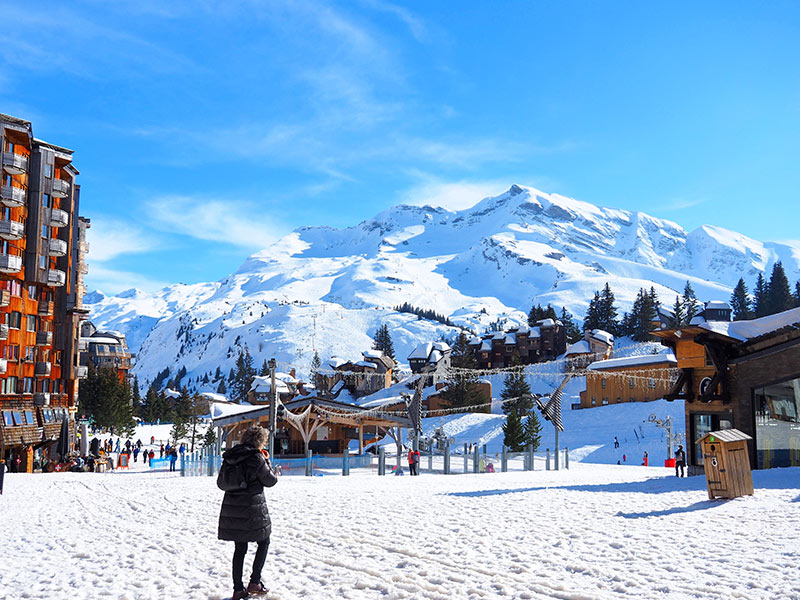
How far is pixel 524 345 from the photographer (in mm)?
124125

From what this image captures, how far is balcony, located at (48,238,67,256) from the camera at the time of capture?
168ft

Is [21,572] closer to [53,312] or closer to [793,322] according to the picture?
[793,322]

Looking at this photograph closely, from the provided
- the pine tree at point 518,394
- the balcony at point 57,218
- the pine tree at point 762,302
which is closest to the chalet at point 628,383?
the pine tree at point 518,394

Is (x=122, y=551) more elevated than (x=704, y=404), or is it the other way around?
(x=704, y=404)

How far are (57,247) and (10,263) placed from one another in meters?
6.21

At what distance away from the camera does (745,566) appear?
8.84 metres

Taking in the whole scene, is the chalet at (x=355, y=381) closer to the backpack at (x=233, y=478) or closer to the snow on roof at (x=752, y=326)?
the snow on roof at (x=752, y=326)

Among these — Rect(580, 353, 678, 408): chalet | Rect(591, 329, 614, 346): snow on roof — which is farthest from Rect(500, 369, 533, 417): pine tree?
Rect(591, 329, 614, 346): snow on roof

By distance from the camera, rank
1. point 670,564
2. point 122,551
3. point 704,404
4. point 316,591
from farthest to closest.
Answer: point 704,404 → point 122,551 → point 670,564 → point 316,591

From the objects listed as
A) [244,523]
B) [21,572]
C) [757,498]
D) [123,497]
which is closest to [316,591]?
[244,523]

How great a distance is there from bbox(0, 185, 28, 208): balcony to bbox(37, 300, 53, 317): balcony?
7.57 meters

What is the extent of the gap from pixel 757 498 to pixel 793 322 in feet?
37.7

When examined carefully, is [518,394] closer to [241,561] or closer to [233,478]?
[241,561]

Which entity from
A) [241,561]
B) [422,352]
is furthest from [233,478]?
[422,352]
